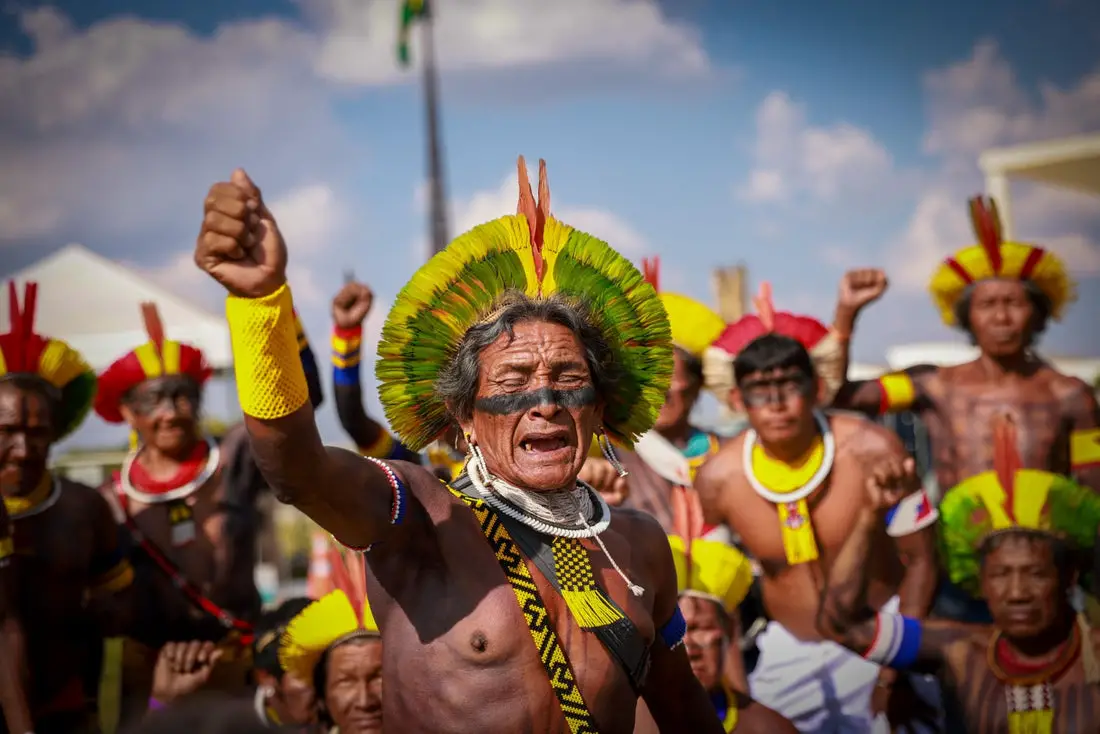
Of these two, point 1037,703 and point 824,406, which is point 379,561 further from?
point 824,406

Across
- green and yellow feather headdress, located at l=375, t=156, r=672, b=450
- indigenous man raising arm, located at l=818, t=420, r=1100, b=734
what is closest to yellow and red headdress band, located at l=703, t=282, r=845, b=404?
indigenous man raising arm, located at l=818, t=420, r=1100, b=734

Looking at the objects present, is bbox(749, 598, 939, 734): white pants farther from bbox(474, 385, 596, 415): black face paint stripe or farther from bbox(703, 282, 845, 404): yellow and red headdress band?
bbox(474, 385, 596, 415): black face paint stripe

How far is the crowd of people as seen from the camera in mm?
2824

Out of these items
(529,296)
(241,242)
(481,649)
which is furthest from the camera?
(529,296)

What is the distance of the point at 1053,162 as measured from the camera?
14.5 metres

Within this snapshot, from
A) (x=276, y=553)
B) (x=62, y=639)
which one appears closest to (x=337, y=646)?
(x=62, y=639)

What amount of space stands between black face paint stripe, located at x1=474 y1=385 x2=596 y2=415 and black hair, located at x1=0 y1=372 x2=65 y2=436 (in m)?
3.40

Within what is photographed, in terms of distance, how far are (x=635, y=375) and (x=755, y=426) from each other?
2.71 meters

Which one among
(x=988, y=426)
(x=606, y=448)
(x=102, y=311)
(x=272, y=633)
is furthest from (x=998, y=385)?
(x=102, y=311)

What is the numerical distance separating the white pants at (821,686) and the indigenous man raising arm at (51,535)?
3.21m

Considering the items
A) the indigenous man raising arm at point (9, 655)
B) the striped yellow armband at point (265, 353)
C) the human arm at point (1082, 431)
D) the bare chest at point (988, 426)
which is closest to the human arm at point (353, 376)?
the indigenous man raising arm at point (9, 655)

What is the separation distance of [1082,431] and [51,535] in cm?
528

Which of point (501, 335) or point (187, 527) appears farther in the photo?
point (187, 527)

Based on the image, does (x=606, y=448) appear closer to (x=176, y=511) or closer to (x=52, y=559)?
(x=52, y=559)
